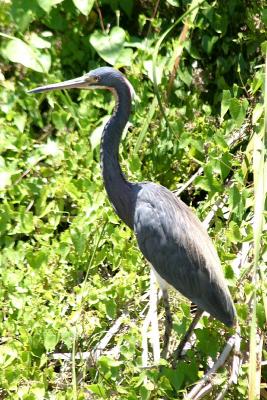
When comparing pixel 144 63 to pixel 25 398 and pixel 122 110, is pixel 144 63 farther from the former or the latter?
pixel 25 398

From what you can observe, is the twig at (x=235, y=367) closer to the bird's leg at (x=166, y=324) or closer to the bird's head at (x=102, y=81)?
the bird's leg at (x=166, y=324)

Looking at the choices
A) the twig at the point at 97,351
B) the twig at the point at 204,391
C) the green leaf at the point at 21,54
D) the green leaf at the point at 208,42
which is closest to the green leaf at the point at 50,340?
the twig at the point at 97,351

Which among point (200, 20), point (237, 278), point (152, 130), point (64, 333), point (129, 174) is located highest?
point (200, 20)

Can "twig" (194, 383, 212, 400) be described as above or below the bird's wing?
below

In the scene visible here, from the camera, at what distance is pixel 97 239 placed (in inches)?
172

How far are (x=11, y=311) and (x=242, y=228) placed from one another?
3.32 feet

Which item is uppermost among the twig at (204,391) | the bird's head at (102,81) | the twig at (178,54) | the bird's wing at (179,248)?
the twig at (178,54)

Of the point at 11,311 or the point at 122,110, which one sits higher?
the point at 122,110

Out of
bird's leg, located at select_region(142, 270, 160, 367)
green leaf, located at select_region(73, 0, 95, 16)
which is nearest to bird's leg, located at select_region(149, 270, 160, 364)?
bird's leg, located at select_region(142, 270, 160, 367)

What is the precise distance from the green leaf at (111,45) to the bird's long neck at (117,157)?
2.69 ft

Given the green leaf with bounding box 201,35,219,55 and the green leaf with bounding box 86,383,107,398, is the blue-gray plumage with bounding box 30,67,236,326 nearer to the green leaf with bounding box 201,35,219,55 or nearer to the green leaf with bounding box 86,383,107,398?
the green leaf with bounding box 86,383,107,398

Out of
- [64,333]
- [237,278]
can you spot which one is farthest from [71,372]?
[237,278]

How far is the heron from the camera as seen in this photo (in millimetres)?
3920

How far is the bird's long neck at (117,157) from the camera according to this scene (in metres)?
4.12
